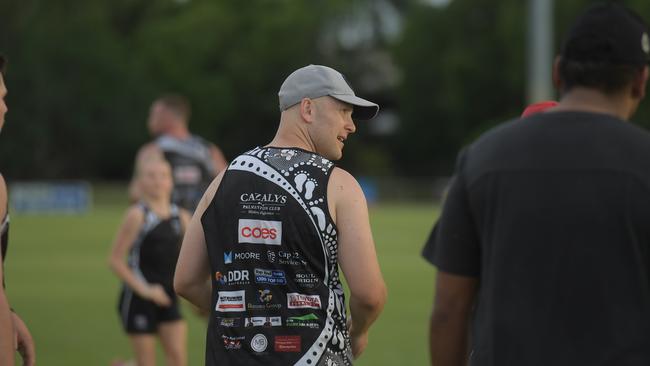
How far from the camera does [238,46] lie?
77.8m

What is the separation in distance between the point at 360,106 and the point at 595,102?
144 cm

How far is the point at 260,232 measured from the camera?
14.2ft

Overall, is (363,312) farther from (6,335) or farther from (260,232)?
(6,335)

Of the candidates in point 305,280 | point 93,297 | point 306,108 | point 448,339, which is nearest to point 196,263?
point 305,280

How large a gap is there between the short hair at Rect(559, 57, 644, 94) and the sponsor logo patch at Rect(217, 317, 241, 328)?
65.7 inches

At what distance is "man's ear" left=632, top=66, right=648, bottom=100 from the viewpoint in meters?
3.30

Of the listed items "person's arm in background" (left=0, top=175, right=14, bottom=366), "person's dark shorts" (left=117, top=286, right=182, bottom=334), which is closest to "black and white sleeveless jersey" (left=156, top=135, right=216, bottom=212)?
"person's dark shorts" (left=117, top=286, right=182, bottom=334)

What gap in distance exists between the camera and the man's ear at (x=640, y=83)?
3301 millimetres

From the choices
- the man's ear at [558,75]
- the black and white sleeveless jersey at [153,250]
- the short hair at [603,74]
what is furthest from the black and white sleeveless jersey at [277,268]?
the black and white sleeveless jersey at [153,250]

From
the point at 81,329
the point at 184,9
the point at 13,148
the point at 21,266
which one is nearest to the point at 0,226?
the point at 81,329

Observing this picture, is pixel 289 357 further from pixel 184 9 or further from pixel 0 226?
pixel 184 9

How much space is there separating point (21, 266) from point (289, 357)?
61.9 feet

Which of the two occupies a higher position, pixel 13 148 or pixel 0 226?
pixel 0 226

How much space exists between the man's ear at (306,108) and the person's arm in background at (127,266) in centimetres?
401
